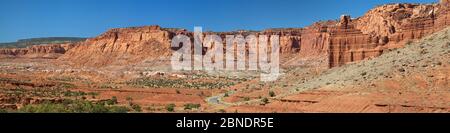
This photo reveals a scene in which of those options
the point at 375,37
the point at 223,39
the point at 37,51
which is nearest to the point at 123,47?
the point at 223,39

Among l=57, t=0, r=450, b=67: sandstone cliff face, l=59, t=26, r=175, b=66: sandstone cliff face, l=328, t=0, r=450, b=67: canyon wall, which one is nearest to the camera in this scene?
l=328, t=0, r=450, b=67: canyon wall

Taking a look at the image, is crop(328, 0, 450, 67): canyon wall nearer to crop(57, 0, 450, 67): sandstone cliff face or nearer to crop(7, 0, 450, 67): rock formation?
crop(7, 0, 450, 67): rock formation

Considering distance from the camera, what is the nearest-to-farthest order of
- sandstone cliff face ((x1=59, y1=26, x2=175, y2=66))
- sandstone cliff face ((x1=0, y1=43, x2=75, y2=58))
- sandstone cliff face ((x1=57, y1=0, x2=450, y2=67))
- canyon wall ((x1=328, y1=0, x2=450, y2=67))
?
canyon wall ((x1=328, y1=0, x2=450, y2=67)), sandstone cliff face ((x1=57, y1=0, x2=450, y2=67)), sandstone cliff face ((x1=59, y1=26, x2=175, y2=66)), sandstone cliff face ((x1=0, y1=43, x2=75, y2=58))

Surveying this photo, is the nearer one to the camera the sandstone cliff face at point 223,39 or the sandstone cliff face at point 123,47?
the sandstone cliff face at point 223,39

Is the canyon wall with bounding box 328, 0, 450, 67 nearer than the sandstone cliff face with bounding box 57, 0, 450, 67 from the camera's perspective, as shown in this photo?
Yes

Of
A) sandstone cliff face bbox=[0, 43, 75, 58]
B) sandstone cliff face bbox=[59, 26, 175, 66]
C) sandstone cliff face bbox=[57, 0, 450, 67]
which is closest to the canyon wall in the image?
sandstone cliff face bbox=[57, 0, 450, 67]

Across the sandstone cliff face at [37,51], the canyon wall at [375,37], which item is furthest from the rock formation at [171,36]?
the canyon wall at [375,37]

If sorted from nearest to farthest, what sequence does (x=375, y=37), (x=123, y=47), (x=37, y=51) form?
(x=375, y=37) → (x=123, y=47) → (x=37, y=51)

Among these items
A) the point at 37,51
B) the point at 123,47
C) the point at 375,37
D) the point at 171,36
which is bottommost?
the point at 375,37

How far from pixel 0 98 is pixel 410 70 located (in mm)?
24032

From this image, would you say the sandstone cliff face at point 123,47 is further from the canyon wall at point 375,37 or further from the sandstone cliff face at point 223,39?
the canyon wall at point 375,37

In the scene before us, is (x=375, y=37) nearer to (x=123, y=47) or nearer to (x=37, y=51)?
(x=123, y=47)

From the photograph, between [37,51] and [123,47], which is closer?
[123,47]

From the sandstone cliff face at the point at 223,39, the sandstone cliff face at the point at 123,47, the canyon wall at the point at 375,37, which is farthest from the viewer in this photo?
the sandstone cliff face at the point at 123,47
